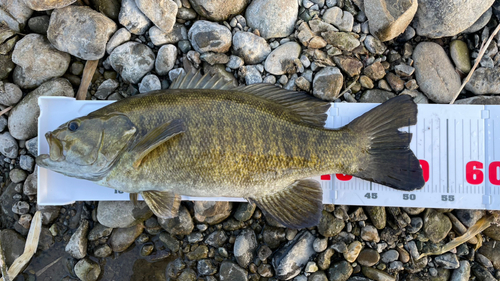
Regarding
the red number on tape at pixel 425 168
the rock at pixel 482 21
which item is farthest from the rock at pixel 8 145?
the rock at pixel 482 21

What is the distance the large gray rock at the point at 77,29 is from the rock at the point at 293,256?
3168mm

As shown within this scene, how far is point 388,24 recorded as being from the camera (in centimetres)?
336

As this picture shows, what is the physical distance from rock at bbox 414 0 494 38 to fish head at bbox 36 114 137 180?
11.1 ft

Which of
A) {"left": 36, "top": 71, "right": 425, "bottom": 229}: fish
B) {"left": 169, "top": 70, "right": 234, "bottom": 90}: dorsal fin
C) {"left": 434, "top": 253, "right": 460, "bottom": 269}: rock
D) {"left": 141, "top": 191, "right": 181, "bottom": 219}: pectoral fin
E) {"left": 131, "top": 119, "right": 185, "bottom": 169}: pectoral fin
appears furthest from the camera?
{"left": 434, "top": 253, "right": 460, "bottom": 269}: rock

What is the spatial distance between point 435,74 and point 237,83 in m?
2.30

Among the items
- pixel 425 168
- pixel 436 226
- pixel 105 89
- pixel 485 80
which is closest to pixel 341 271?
pixel 436 226

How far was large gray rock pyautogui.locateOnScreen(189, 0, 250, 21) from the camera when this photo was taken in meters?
3.49

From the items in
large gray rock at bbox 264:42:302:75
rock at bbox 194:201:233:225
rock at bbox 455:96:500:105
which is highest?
large gray rock at bbox 264:42:302:75

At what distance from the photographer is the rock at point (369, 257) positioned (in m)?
3.43

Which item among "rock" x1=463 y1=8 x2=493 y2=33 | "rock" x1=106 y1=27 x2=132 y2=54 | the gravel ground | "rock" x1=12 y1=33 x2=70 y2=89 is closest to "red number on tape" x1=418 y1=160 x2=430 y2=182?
the gravel ground

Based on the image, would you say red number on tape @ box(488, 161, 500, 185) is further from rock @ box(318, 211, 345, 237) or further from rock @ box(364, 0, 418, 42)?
rock @ box(364, 0, 418, 42)

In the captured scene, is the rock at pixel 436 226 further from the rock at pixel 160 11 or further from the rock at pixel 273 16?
the rock at pixel 160 11

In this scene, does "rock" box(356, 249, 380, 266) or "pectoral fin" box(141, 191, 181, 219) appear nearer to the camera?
"pectoral fin" box(141, 191, 181, 219)

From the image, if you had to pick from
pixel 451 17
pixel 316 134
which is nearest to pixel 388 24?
pixel 451 17
